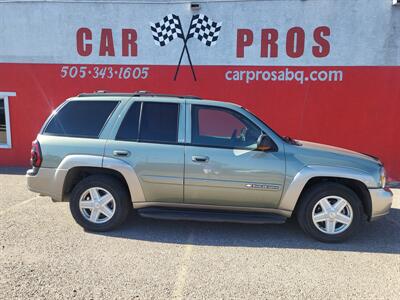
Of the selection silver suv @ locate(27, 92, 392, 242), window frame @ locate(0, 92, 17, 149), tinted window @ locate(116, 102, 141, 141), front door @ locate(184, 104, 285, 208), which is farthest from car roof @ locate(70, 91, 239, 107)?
window frame @ locate(0, 92, 17, 149)

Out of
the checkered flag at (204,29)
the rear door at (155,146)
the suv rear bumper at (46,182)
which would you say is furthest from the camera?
the checkered flag at (204,29)

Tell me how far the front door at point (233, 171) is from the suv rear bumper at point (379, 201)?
1.16 metres

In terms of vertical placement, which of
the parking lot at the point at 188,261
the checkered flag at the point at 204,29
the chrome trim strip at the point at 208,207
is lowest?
the parking lot at the point at 188,261

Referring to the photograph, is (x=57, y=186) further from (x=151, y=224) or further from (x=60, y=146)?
(x=151, y=224)

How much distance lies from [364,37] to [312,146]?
449 centimetres

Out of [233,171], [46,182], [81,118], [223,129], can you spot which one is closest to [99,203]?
[46,182]

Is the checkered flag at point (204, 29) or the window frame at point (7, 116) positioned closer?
the checkered flag at point (204, 29)

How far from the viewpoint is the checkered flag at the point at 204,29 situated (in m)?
8.66

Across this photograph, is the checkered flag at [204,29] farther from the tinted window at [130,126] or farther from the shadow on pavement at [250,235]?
the shadow on pavement at [250,235]

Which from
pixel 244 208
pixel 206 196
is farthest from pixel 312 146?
pixel 206 196

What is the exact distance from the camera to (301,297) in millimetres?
3512

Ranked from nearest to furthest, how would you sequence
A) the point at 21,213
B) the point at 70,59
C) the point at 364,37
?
the point at 21,213
the point at 364,37
the point at 70,59

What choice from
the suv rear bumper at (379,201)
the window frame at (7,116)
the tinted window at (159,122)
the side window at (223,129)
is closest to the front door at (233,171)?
the side window at (223,129)

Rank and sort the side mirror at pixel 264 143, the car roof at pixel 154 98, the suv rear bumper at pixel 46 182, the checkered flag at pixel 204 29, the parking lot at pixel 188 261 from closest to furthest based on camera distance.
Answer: the parking lot at pixel 188 261
the side mirror at pixel 264 143
the suv rear bumper at pixel 46 182
the car roof at pixel 154 98
the checkered flag at pixel 204 29
